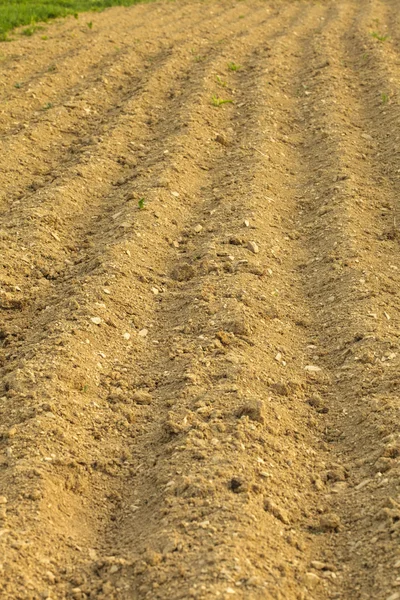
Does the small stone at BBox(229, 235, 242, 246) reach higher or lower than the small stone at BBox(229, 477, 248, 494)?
lower

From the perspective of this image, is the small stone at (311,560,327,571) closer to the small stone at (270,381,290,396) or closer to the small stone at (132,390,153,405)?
the small stone at (270,381,290,396)

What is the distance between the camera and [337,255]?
5.61 m

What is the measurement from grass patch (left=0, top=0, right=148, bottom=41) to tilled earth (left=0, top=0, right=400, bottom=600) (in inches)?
113

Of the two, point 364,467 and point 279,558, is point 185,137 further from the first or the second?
point 279,558

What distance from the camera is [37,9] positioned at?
12.6m

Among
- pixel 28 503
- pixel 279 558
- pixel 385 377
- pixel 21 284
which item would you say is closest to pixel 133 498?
pixel 28 503

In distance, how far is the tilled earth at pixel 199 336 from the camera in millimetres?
3227

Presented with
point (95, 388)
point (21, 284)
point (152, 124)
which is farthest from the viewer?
point (152, 124)

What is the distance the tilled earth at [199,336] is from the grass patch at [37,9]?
2865 millimetres

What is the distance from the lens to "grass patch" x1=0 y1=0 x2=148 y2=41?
11867 mm

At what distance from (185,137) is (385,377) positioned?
3.78 meters

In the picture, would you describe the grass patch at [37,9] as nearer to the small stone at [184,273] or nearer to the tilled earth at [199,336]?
the tilled earth at [199,336]

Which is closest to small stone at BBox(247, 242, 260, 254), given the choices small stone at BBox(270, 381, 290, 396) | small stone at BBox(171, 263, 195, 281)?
small stone at BBox(171, 263, 195, 281)

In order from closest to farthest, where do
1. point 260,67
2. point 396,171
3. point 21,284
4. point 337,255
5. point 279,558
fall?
point 279,558, point 21,284, point 337,255, point 396,171, point 260,67
